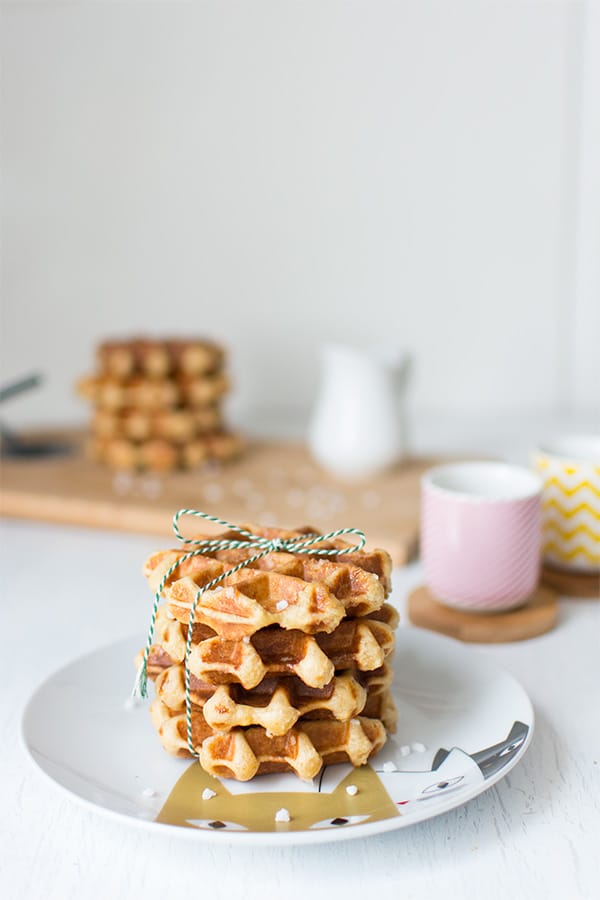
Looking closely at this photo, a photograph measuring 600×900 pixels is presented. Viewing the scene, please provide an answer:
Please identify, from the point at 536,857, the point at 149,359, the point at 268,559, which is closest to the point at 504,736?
the point at 536,857

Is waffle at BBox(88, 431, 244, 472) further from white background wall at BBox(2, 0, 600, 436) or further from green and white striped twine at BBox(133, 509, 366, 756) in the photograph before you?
green and white striped twine at BBox(133, 509, 366, 756)

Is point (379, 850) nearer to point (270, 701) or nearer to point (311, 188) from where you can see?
point (270, 701)

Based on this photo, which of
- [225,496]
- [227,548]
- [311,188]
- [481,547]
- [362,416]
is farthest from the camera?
[311,188]

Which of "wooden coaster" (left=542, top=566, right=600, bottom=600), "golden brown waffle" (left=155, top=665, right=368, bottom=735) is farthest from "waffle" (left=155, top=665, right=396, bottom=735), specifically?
"wooden coaster" (left=542, top=566, right=600, bottom=600)

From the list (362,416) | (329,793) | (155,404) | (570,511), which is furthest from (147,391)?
(329,793)

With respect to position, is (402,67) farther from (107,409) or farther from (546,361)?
(107,409)

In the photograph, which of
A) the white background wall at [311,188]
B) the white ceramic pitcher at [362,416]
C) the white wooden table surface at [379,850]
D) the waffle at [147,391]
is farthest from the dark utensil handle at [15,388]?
the white background wall at [311,188]

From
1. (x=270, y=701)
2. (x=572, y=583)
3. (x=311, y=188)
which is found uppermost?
(x=311, y=188)
